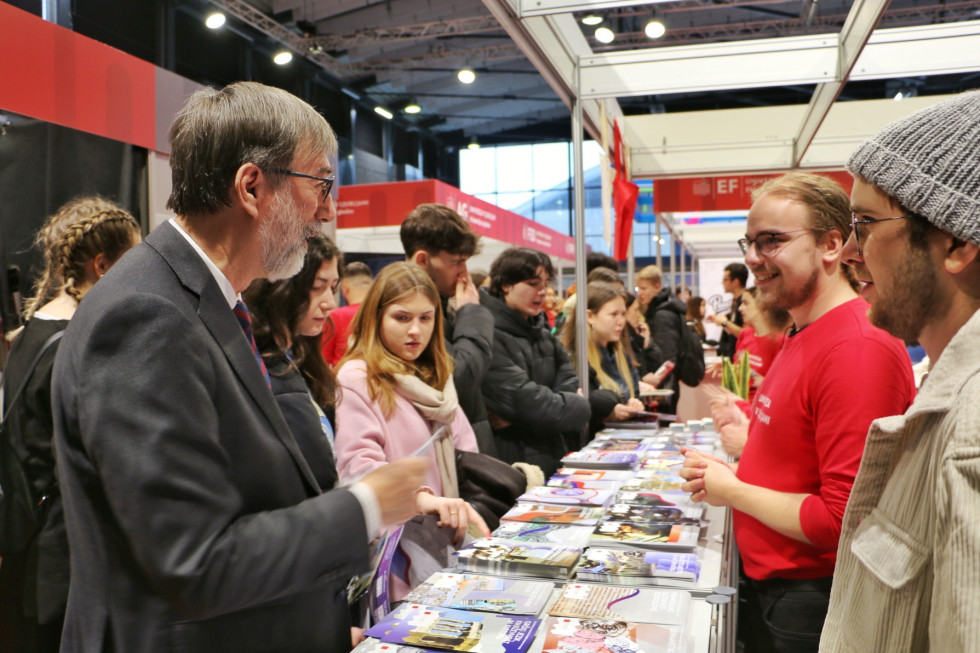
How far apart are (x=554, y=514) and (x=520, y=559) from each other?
0.42m

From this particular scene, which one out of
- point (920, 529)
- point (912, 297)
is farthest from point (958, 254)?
point (920, 529)

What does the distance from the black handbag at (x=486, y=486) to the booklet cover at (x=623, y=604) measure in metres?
0.82

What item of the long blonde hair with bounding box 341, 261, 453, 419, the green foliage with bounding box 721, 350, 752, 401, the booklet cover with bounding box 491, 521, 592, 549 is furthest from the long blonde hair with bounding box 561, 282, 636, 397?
the booklet cover with bounding box 491, 521, 592, 549

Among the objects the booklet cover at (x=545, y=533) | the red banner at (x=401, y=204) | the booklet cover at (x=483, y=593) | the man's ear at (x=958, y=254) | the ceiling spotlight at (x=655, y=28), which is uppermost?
the ceiling spotlight at (x=655, y=28)

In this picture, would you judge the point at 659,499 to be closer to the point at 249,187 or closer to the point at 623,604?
the point at 623,604

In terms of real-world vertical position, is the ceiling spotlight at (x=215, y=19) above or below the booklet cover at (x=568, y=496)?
above

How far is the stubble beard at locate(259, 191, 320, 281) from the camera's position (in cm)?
113

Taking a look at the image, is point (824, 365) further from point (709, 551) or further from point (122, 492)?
point (122, 492)

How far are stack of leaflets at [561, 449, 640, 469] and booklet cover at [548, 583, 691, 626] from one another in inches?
45.9

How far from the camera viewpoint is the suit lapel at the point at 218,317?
39.8 inches

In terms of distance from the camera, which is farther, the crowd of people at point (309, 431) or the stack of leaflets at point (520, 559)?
the stack of leaflets at point (520, 559)

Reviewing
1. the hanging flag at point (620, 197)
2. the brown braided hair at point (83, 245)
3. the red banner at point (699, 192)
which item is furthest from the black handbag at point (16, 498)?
the red banner at point (699, 192)

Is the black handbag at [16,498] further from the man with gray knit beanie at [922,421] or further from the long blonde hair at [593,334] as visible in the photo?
the long blonde hair at [593,334]

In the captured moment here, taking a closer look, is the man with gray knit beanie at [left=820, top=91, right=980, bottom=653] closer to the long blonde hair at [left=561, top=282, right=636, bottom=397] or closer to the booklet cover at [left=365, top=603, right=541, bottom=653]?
the booklet cover at [left=365, top=603, right=541, bottom=653]
